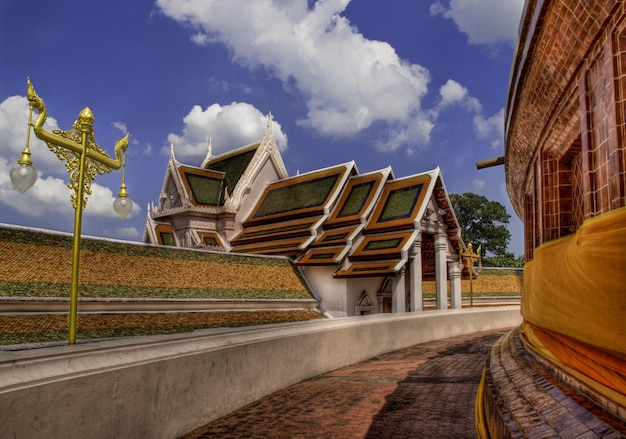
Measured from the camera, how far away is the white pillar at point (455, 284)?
2458cm

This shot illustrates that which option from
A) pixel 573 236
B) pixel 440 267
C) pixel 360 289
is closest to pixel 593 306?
pixel 573 236

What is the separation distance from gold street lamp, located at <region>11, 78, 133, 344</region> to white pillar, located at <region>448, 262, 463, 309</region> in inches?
807

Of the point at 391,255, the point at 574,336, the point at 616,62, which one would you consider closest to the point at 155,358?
the point at 574,336

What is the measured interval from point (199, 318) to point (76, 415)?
32.4 feet

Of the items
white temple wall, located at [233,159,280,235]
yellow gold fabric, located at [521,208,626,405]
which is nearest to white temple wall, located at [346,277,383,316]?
white temple wall, located at [233,159,280,235]

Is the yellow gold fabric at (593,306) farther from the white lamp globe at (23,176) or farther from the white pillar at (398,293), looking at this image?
the white pillar at (398,293)

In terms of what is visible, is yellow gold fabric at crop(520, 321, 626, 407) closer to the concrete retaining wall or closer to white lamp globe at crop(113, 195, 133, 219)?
the concrete retaining wall

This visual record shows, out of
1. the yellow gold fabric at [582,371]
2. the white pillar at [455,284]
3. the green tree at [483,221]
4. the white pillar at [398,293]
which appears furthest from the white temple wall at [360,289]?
the green tree at [483,221]

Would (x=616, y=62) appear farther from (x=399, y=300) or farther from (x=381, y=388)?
(x=399, y=300)

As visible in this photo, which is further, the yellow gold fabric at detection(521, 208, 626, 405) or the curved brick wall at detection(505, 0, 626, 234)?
the curved brick wall at detection(505, 0, 626, 234)

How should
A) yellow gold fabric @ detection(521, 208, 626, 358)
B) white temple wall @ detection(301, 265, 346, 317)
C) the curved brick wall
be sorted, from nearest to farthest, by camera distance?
yellow gold fabric @ detection(521, 208, 626, 358) < the curved brick wall < white temple wall @ detection(301, 265, 346, 317)

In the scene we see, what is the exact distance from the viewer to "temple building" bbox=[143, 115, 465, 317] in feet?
70.6

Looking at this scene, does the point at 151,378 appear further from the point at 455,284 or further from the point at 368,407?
the point at 455,284

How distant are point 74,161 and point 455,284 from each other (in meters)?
21.2
